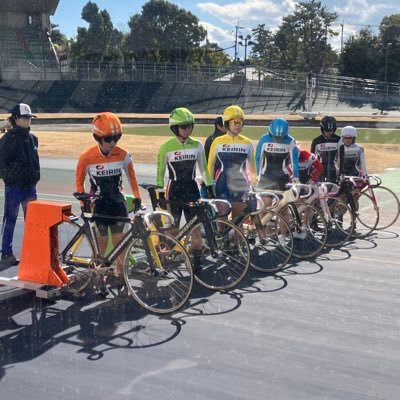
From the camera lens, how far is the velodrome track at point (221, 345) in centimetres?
439

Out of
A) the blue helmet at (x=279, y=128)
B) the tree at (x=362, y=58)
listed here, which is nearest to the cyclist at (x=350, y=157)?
the blue helmet at (x=279, y=128)

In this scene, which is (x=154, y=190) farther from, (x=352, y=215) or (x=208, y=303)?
(x=352, y=215)

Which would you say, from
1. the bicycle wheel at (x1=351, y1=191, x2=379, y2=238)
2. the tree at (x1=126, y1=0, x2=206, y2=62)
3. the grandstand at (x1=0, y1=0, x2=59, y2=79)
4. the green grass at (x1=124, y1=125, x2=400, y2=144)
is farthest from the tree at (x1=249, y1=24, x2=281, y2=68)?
the bicycle wheel at (x1=351, y1=191, x2=379, y2=238)

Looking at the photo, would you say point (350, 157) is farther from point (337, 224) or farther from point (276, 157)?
point (276, 157)

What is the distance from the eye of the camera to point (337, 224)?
8.83 meters

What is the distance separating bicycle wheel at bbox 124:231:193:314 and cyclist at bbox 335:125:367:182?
172 inches

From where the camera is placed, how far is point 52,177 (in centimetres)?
1606

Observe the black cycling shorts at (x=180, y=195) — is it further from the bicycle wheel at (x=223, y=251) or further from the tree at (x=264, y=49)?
the tree at (x=264, y=49)

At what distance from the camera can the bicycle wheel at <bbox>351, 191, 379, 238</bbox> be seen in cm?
948

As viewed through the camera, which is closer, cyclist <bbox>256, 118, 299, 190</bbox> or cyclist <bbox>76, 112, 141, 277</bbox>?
cyclist <bbox>76, 112, 141, 277</bbox>

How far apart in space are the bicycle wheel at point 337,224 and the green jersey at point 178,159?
2480 millimetres

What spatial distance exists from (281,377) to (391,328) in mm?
1541

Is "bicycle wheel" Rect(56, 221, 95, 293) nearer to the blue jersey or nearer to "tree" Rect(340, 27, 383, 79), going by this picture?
the blue jersey

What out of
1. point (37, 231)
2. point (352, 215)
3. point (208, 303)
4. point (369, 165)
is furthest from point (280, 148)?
point (369, 165)
